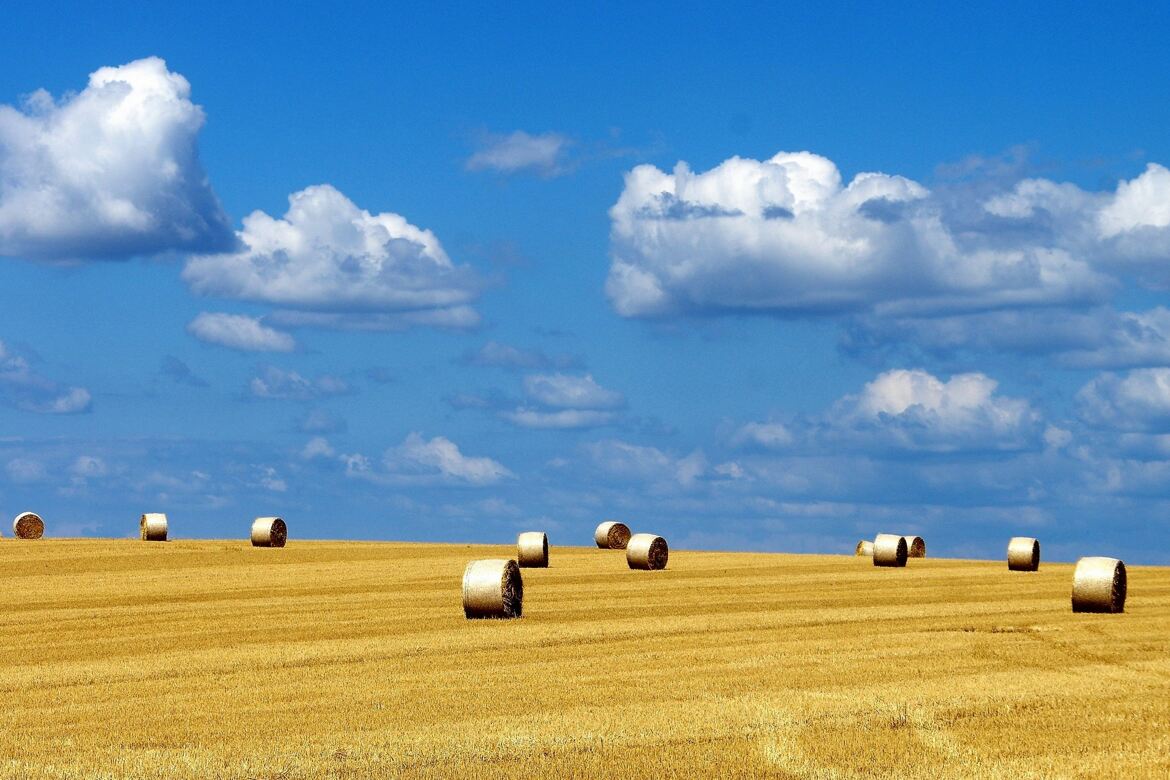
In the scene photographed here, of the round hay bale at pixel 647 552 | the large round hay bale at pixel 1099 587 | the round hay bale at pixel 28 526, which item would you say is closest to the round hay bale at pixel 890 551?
the round hay bale at pixel 647 552

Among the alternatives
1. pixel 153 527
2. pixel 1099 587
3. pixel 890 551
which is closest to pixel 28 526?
pixel 153 527

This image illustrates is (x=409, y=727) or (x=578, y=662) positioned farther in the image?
(x=578, y=662)

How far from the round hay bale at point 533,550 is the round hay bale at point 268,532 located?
12.3m

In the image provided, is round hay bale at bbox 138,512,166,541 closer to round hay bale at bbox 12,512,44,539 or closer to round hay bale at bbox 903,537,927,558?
round hay bale at bbox 12,512,44,539

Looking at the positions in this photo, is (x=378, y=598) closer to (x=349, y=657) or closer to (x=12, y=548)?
(x=349, y=657)

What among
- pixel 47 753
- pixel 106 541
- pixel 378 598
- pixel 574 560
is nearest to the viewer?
pixel 47 753

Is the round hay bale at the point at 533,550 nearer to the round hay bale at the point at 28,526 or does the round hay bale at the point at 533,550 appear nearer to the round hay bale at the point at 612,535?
the round hay bale at the point at 612,535

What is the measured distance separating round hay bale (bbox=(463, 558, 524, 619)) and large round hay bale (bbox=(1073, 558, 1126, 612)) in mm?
11339

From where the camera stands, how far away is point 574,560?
46.9m

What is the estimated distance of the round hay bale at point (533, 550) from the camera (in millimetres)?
43375

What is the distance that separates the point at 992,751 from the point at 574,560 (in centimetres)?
3337

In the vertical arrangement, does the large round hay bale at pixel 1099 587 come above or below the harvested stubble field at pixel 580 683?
above

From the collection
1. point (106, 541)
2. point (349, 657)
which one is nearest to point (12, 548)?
point (106, 541)

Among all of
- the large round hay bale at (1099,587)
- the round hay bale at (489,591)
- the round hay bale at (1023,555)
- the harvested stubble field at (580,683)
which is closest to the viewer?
the harvested stubble field at (580,683)
